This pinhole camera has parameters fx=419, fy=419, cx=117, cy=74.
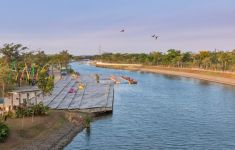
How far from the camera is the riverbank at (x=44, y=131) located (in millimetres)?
38469

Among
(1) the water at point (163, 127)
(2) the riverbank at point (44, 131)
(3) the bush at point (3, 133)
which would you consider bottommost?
(1) the water at point (163, 127)

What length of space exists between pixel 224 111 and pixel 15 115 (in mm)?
35533

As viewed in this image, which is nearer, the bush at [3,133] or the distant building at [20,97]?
the bush at [3,133]

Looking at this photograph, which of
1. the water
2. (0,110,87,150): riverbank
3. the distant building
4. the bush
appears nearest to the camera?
the bush

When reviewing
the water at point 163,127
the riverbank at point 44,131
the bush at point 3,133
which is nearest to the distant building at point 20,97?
the riverbank at point 44,131

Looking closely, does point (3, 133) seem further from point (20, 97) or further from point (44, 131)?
point (20, 97)

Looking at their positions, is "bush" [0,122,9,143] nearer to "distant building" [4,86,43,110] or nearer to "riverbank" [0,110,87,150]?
"riverbank" [0,110,87,150]

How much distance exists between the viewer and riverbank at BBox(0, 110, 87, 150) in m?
38.5

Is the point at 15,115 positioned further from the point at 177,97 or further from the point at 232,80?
the point at 232,80

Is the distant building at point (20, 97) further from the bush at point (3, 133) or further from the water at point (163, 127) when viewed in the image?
the bush at point (3, 133)

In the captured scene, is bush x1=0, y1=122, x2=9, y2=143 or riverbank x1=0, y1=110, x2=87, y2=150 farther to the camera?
riverbank x1=0, y1=110, x2=87, y2=150

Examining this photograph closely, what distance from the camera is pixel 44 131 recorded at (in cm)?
4403

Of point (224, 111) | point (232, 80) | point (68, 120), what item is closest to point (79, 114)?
point (68, 120)

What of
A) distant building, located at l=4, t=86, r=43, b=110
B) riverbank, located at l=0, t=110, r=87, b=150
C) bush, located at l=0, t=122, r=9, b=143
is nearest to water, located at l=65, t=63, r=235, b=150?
riverbank, located at l=0, t=110, r=87, b=150
